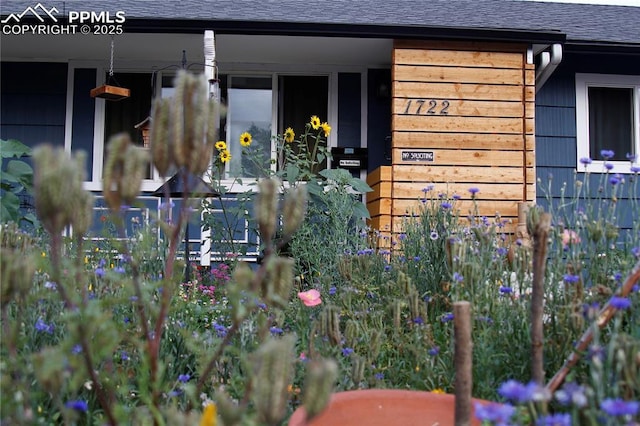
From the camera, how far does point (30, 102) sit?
7566 millimetres

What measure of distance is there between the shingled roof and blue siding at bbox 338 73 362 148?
2.64 feet

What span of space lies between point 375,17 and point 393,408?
617 centimetres

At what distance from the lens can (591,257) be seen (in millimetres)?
2344

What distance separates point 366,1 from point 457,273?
7273 millimetres

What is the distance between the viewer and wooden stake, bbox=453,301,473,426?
1.40 m

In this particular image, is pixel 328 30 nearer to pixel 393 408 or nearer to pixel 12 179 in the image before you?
A: pixel 12 179

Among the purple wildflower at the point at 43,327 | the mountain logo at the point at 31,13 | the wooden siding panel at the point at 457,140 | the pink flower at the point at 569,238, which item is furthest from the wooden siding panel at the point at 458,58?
the purple wildflower at the point at 43,327

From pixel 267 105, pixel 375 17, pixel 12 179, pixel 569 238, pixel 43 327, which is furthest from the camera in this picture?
pixel 267 105

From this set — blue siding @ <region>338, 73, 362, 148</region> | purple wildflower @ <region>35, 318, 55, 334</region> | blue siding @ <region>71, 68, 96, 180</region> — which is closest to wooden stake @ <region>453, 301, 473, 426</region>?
purple wildflower @ <region>35, 318, 55, 334</region>

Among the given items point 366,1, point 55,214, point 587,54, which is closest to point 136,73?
point 366,1

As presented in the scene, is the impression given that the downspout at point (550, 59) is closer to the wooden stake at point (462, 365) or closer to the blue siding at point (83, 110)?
the blue siding at point (83, 110)

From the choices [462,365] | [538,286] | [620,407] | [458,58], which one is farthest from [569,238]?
[458,58]

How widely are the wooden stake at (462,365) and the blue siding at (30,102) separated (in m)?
7.10

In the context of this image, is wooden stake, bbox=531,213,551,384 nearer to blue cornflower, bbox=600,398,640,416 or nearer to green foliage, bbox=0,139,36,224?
blue cornflower, bbox=600,398,640,416
